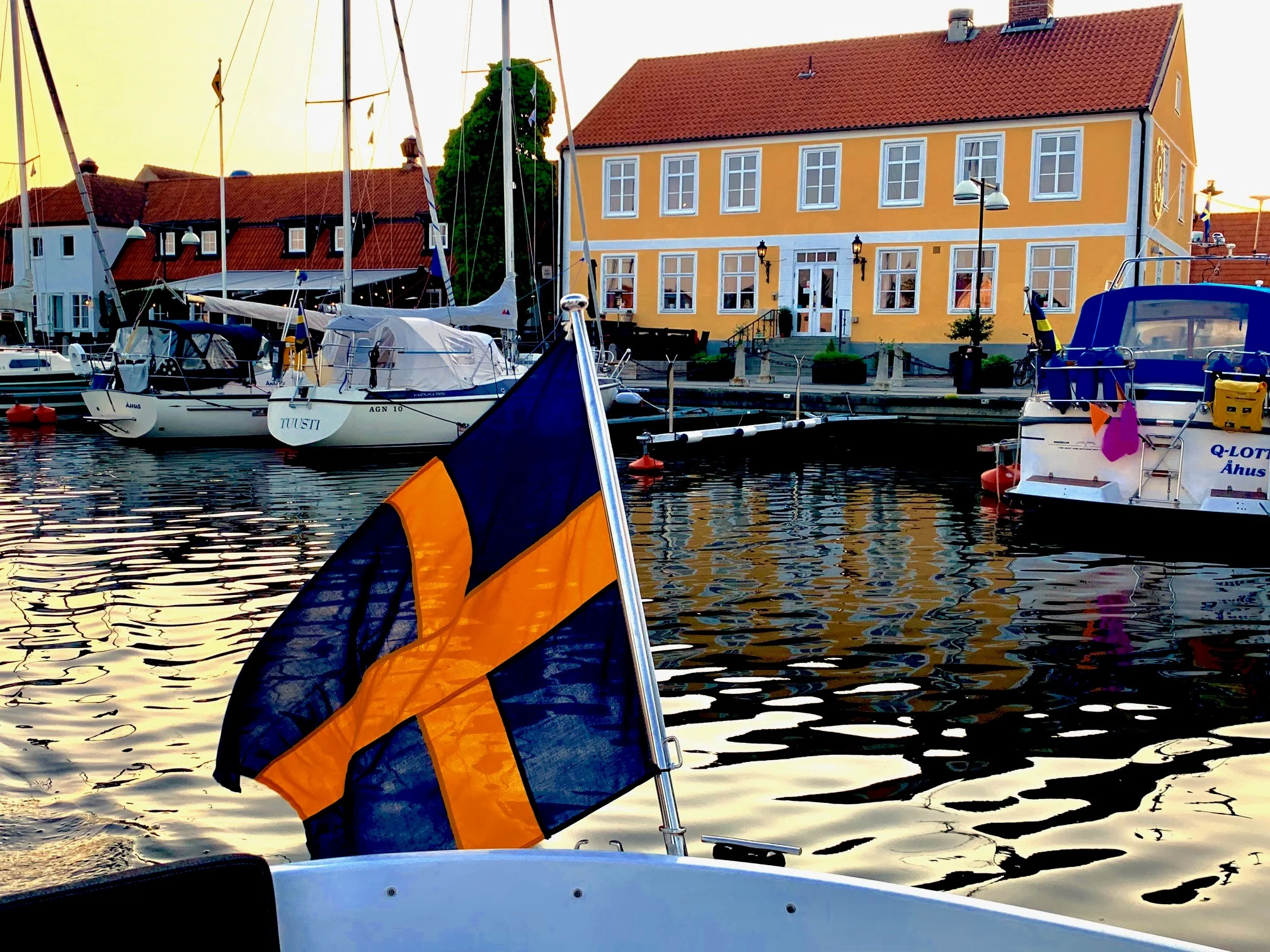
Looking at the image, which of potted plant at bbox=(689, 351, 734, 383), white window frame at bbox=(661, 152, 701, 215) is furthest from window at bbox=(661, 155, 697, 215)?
potted plant at bbox=(689, 351, 734, 383)

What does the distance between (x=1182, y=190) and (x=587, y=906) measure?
46.4 m

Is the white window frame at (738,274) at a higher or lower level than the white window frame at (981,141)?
lower

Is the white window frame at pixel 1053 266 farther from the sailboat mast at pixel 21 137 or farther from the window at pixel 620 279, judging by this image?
the sailboat mast at pixel 21 137

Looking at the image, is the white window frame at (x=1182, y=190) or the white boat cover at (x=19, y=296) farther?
the white window frame at (x=1182, y=190)

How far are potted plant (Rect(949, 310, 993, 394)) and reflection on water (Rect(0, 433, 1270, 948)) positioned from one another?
51.8ft

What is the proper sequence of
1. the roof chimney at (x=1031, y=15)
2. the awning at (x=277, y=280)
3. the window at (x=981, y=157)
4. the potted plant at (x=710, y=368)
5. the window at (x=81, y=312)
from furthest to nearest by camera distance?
the window at (x=81, y=312)
the awning at (x=277, y=280)
the roof chimney at (x=1031, y=15)
the window at (x=981, y=157)
the potted plant at (x=710, y=368)

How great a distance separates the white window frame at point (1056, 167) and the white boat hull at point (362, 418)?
2075cm

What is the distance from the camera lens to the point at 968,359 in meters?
31.8

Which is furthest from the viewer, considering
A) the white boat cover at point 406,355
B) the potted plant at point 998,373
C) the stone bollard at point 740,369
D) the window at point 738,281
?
the window at point 738,281

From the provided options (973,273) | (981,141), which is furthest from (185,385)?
(981,141)

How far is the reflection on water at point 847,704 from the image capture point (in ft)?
19.0

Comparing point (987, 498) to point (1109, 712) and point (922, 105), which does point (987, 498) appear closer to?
point (1109, 712)

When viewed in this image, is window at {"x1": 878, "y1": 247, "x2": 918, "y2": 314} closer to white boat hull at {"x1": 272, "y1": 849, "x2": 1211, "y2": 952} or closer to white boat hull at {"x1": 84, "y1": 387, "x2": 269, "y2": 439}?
white boat hull at {"x1": 84, "y1": 387, "x2": 269, "y2": 439}

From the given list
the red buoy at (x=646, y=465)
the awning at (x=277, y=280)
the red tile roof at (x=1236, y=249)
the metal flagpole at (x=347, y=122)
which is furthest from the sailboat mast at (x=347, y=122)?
the red tile roof at (x=1236, y=249)
